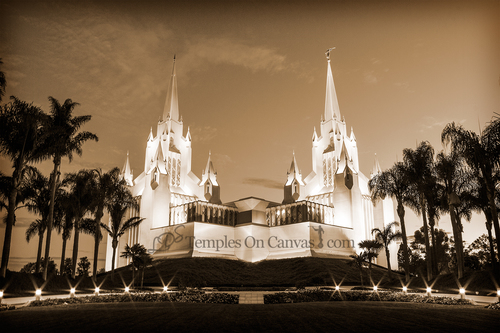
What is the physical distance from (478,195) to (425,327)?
74.9 feet

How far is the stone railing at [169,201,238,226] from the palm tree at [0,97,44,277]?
31.3 meters

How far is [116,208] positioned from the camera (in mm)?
33281

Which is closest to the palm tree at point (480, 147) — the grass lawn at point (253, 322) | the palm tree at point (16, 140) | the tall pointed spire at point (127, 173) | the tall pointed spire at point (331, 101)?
the grass lawn at point (253, 322)

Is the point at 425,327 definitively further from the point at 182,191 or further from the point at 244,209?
the point at 182,191

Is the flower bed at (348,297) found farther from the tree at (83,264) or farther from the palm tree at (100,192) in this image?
the tree at (83,264)

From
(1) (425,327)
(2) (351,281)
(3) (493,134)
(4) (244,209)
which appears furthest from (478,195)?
(4) (244,209)

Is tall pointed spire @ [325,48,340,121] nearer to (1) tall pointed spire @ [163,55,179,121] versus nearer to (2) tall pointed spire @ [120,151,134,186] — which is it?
(1) tall pointed spire @ [163,55,179,121]

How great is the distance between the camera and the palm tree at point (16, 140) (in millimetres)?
18469

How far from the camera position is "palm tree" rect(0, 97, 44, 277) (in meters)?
18.5

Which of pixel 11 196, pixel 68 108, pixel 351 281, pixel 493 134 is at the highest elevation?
pixel 68 108

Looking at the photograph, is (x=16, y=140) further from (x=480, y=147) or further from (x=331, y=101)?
(x=331, y=101)

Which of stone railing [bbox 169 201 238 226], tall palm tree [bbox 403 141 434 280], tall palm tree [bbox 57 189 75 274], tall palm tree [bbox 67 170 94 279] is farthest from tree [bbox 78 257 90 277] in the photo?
tall palm tree [bbox 403 141 434 280]

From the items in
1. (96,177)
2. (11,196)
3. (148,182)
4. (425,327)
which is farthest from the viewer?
(148,182)

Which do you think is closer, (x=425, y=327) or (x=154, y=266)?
(x=425, y=327)
